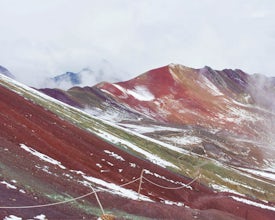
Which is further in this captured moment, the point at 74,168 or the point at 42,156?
the point at 74,168

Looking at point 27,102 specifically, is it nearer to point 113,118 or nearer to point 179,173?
point 179,173

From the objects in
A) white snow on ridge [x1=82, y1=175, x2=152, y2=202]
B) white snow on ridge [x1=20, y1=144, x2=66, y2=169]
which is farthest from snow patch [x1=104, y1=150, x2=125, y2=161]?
white snow on ridge [x1=20, y1=144, x2=66, y2=169]

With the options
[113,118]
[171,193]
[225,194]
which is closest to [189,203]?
[171,193]

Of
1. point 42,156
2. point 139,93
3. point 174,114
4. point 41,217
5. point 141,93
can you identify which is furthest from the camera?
point 141,93

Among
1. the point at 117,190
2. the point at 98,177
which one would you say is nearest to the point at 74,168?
the point at 98,177

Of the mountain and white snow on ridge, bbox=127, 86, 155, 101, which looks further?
white snow on ridge, bbox=127, 86, 155, 101

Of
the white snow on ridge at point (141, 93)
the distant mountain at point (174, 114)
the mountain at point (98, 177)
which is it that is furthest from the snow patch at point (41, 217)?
the white snow on ridge at point (141, 93)

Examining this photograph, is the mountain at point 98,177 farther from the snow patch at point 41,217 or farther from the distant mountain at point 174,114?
the distant mountain at point 174,114

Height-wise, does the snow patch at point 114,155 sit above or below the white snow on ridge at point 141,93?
below

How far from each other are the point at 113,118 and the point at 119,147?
8795cm

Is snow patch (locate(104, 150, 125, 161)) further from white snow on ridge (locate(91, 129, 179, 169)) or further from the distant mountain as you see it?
the distant mountain

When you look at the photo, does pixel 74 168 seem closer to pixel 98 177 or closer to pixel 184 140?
pixel 98 177

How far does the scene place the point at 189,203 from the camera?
43.1 m

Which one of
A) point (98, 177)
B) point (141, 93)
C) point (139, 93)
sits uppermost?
point (141, 93)
